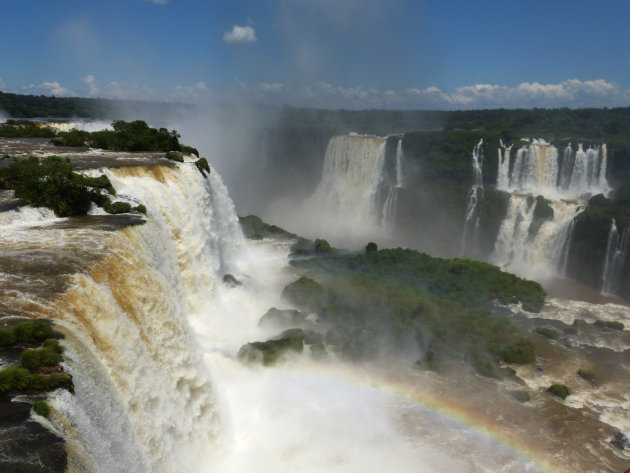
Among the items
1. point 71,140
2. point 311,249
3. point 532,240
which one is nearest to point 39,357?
point 71,140

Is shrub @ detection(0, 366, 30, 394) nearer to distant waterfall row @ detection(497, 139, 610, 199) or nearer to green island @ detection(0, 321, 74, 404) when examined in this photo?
green island @ detection(0, 321, 74, 404)

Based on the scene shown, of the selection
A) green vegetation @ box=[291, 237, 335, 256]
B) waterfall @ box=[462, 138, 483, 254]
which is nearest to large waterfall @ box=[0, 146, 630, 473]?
green vegetation @ box=[291, 237, 335, 256]

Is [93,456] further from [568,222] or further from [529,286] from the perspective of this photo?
[568,222]

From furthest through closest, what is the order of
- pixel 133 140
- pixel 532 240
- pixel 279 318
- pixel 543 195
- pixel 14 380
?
pixel 543 195, pixel 532 240, pixel 133 140, pixel 279 318, pixel 14 380

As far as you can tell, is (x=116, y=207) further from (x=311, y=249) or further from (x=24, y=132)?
(x=24, y=132)

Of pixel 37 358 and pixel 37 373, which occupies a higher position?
pixel 37 358

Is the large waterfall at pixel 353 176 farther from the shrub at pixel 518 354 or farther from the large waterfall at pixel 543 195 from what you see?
the shrub at pixel 518 354
